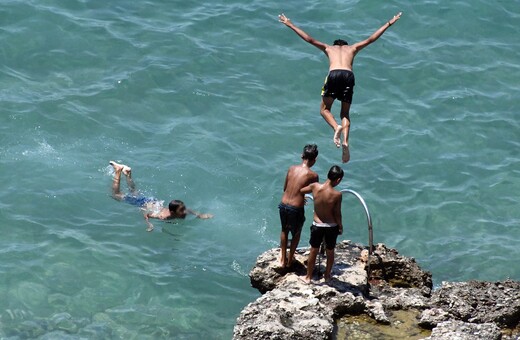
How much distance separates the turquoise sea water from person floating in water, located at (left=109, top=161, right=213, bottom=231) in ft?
0.76

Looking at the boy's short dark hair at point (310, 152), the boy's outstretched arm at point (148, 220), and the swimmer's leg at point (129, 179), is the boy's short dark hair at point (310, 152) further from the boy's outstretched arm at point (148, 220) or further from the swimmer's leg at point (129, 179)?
the swimmer's leg at point (129, 179)

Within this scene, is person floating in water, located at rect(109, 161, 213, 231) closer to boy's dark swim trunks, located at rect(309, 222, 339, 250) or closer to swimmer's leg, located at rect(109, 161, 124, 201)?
swimmer's leg, located at rect(109, 161, 124, 201)

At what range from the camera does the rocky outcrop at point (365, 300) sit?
1272 cm

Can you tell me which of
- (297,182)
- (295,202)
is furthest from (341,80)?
(295,202)

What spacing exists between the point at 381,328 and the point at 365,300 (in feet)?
1.67

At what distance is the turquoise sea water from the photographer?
16.2 meters

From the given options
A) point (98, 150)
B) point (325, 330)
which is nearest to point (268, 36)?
point (98, 150)

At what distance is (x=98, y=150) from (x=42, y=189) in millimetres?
1720

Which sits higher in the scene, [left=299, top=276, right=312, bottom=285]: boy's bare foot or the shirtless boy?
the shirtless boy

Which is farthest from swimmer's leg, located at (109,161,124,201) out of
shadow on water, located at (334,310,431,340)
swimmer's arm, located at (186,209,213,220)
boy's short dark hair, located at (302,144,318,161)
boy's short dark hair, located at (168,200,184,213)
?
shadow on water, located at (334,310,431,340)

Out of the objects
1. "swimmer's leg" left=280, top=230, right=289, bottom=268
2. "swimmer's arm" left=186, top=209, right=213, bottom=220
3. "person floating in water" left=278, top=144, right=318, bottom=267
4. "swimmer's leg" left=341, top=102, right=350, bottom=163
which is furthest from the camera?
"swimmer's arm" left=186, top=209, right=213, bottom=220

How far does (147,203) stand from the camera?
18219mm

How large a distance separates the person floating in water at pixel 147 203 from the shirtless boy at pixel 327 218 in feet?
14.7

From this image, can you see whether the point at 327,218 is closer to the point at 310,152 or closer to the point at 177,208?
the point at 310,152
